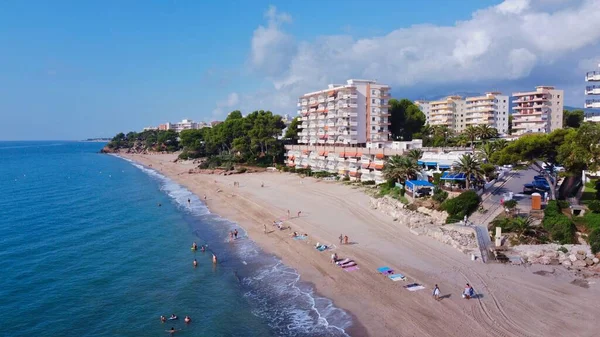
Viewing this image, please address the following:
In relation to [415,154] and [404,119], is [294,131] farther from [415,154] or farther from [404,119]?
[415,154]

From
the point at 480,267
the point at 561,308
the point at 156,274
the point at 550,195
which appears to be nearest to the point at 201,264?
the point at 156,274

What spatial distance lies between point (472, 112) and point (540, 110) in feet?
64.6

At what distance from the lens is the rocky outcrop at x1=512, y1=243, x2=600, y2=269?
26594 millimetres

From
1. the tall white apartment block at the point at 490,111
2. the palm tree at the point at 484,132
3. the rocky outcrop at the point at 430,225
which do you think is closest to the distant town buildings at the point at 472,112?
the tall white apartment block at the point at 490,111

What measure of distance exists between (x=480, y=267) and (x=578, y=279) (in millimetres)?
5372

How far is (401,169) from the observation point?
46.5 metres

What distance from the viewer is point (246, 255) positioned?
33.8 metres

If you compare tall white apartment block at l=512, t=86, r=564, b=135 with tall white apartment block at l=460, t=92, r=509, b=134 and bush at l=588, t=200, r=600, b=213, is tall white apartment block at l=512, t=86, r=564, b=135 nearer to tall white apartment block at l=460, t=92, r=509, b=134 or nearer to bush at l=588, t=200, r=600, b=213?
tall white apartment block at l=460, t=92, r=509, b=134

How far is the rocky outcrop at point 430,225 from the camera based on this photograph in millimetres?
30953

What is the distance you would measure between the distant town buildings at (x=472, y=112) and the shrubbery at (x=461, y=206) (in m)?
65.4

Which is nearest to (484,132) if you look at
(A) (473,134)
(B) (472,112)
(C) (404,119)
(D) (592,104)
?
(A) (473,134)

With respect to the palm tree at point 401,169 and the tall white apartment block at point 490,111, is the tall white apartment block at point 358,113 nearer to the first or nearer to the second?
the palm tree at point 401,169

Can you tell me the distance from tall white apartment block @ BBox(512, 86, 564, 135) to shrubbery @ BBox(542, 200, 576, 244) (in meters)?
65.6

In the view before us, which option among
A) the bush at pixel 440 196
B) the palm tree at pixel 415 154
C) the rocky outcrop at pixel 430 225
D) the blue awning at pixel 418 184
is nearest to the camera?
the rocky outcrop at pixel 430 225
